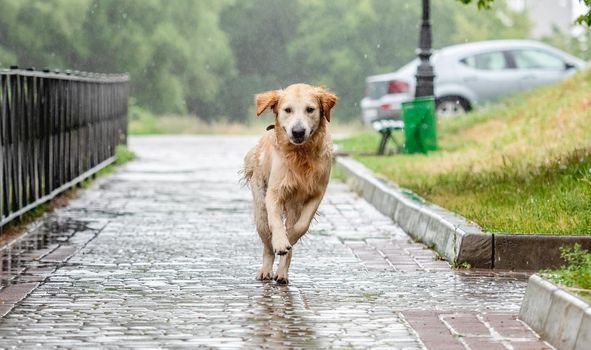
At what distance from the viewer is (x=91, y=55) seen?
5397cm

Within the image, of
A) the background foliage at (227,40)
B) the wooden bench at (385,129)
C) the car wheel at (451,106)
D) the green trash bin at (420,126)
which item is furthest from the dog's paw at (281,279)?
the background foliage at (227,40)

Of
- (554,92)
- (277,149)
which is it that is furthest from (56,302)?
(554,92)

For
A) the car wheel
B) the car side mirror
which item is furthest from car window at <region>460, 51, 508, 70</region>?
the car side mirror

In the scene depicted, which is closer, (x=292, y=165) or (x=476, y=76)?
(x=292, y=165)

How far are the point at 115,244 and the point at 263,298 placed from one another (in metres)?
3.25

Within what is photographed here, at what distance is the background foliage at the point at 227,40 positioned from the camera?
52.4m

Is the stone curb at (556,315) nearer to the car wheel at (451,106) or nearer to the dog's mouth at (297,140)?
the dog's mouth at (297,140)

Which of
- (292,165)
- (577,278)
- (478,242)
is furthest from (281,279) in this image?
(577,278)

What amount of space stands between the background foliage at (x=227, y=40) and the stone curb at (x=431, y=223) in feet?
120

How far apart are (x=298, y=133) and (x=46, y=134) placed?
5.89 meters

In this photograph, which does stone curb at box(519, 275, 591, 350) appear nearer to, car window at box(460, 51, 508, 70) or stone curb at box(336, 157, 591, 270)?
stone curb at box(336, 157, 591, 270)

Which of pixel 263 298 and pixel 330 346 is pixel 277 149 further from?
pixel 330 346

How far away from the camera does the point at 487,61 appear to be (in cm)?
2928

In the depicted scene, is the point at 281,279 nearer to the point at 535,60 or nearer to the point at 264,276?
the point at 264,276
